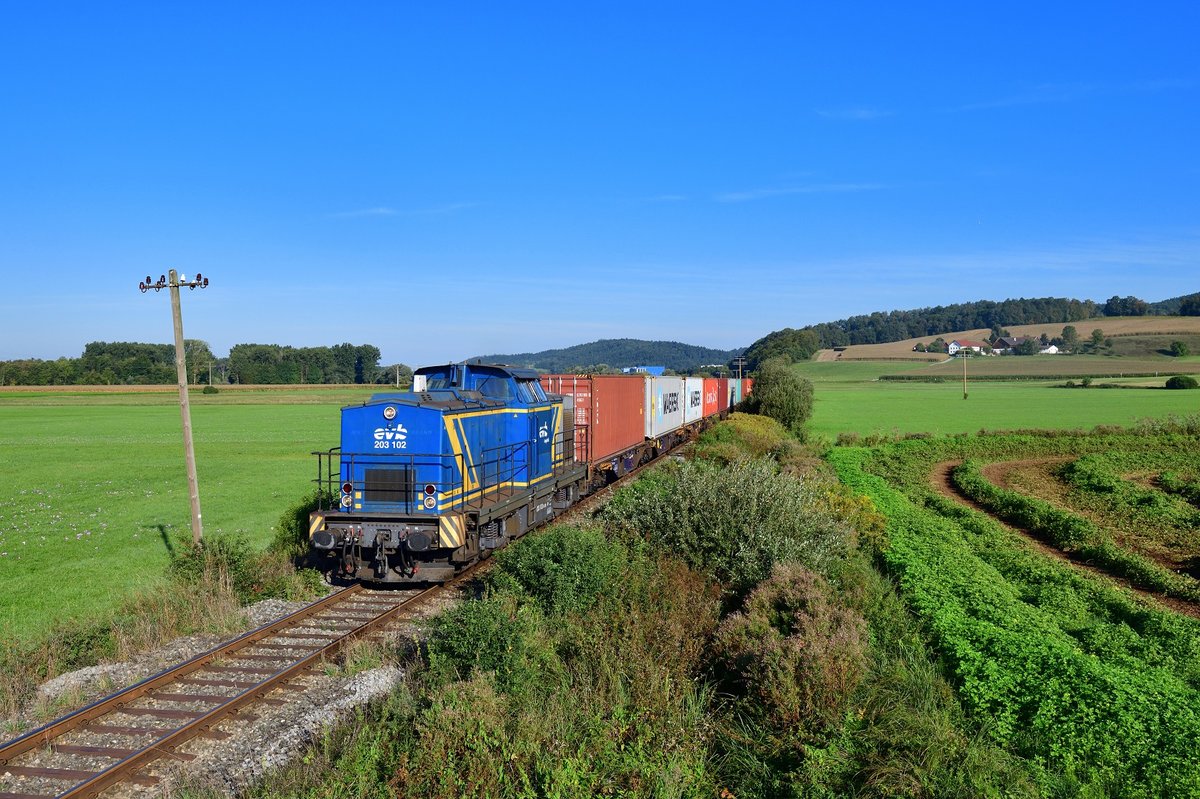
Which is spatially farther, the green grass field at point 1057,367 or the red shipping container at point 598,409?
the green grass field at point 1057,367

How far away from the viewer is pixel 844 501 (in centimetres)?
1599

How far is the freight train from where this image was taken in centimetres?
1223

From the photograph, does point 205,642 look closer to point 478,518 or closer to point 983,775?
point 478,518

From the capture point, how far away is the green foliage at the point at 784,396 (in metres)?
44.4

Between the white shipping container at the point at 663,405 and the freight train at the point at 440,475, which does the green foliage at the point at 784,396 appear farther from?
the freight train at the point at 440,475

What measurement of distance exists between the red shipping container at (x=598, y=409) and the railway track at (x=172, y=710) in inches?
357

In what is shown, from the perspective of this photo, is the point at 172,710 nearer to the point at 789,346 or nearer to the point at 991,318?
the point at 789,346

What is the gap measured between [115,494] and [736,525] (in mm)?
22711

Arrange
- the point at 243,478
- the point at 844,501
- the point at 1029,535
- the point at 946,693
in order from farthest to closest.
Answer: the point at 243,478
the point at 1029,535
the point at 844,501
the point at 946,693

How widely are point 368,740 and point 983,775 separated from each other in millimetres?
5036

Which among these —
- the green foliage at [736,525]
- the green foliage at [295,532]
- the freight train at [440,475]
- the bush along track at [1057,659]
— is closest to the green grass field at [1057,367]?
the bush along track at [1057,659]

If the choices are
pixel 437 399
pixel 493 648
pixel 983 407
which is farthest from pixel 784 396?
pixel 493 648

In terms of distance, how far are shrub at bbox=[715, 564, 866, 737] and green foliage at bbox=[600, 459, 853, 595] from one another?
1678 mm

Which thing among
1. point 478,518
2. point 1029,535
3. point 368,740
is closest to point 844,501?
point 1029,535
